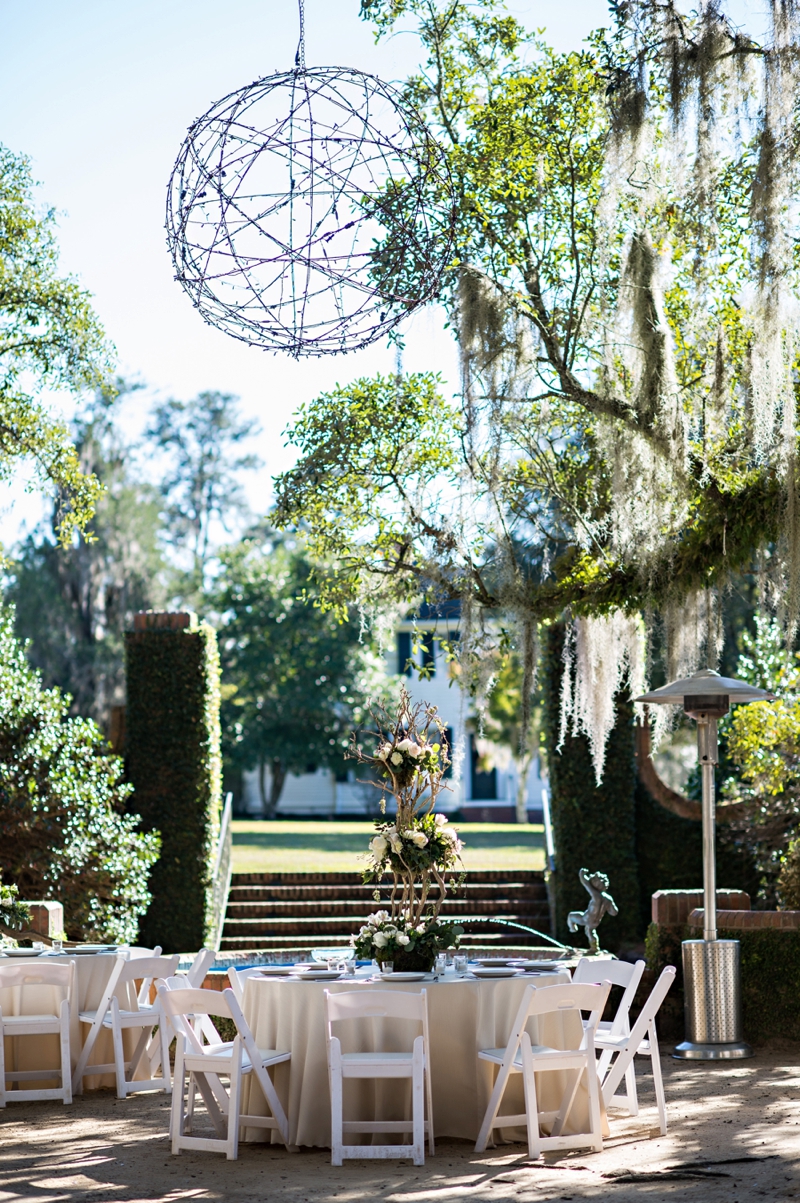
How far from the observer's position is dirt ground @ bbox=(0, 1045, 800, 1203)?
4930 mm

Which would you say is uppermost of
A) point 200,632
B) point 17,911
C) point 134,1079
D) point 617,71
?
point 617,71

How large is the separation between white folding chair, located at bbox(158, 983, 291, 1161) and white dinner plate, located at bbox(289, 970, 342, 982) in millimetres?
369

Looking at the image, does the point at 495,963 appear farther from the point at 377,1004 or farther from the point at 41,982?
the point at 41,982

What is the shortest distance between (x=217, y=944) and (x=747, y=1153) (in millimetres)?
7630

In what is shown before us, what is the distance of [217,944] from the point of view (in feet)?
40.7

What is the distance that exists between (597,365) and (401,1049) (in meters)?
5.41

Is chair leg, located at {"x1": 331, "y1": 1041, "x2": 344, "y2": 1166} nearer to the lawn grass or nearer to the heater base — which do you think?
the heater base

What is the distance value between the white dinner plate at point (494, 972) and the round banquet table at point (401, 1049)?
16 centimetres

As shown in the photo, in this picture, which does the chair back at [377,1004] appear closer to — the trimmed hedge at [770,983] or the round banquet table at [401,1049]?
the round banquet table at [401,1049]

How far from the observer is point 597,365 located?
9.51 m

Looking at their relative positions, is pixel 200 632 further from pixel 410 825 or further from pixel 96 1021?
pixel 410 825

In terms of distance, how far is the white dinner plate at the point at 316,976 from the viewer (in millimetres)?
6195

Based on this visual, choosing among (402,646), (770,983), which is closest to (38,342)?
(770,983)

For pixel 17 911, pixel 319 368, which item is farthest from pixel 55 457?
pixel 17 911
